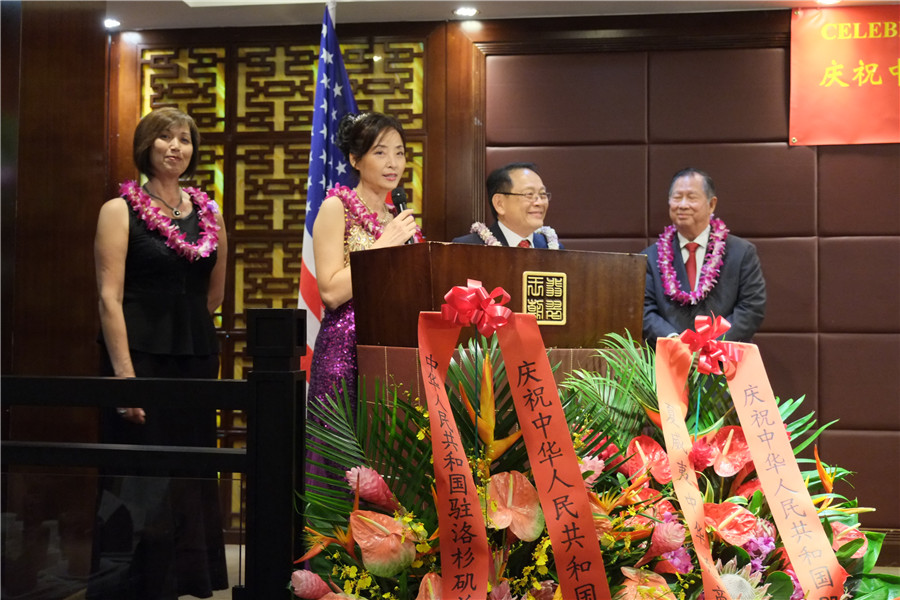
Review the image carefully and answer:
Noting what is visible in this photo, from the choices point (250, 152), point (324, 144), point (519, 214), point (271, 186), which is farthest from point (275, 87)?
point (519, 214)

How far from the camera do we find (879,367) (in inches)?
132

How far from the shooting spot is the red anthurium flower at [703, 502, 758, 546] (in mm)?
754

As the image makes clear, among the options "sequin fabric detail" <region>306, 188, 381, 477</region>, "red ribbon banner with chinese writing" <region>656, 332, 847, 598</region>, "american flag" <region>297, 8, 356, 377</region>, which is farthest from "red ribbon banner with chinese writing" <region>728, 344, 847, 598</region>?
"american flag" <region>297, 8, 356, 377</region>

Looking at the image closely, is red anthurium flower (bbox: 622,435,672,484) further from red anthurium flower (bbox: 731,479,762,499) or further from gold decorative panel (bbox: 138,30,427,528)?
gold decorative panel (bbox: 138,30,427,528)

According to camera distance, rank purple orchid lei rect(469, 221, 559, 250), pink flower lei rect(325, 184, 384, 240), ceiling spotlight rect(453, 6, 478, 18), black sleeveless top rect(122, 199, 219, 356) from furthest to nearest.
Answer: ceiling spotlight rect(453, 6, 478, 18), purple orchid lei rect(469, 221, 559, 250), black sleeveless top rect(122, 199, 219, 356), pink flower lei rect(325, 184, 384, 240)

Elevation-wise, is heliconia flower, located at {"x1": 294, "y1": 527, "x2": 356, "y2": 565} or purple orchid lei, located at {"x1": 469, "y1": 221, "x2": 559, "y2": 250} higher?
purple orchid lei, located at {"x1": 469, "y1": 221, "x2": 559, "y2": 250}

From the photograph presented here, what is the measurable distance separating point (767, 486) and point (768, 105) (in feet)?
9.86

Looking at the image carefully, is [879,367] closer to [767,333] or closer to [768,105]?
[767,333]

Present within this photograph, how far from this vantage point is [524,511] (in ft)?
2.42

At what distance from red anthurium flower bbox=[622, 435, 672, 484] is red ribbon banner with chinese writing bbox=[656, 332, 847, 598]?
0.05 m

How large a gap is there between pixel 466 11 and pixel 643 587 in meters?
3.10

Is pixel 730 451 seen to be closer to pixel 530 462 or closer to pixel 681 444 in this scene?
pixel 681 444

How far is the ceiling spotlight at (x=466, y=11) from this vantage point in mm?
3443

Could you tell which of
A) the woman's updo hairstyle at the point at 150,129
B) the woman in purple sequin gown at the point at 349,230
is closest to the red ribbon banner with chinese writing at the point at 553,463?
the woman in purple sequin gown at the point at 349,230
